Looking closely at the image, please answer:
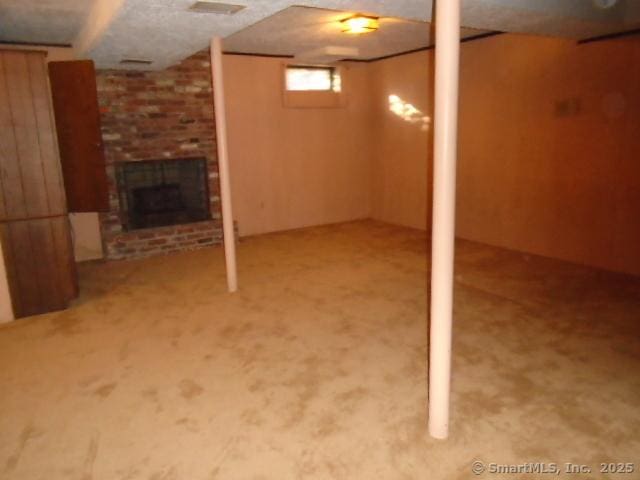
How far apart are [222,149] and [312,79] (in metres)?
3.21

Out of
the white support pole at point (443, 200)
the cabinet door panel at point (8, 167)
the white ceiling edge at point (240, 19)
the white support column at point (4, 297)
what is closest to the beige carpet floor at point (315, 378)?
the white support column at point (4, 297)

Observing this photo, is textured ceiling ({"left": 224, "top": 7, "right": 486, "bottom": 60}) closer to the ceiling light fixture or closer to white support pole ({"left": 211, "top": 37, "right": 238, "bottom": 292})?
the ceiling light fixture

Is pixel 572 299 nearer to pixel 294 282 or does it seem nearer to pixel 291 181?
pixel 294 282

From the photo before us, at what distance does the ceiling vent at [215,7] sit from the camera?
268cm

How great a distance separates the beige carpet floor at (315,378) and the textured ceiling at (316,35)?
241 cm

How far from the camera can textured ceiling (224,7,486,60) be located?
4151 mm

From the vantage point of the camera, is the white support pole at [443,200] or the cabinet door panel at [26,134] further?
the cabinet door panel at [26,134]

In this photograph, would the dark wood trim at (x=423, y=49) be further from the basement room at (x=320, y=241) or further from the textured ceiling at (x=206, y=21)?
the textured ceiling at (x=206, y=21)

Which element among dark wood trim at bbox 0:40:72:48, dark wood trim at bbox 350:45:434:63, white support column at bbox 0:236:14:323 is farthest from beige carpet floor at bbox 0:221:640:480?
dark wood trim at bbox 350:45:434:63

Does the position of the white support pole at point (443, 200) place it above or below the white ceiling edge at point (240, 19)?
below

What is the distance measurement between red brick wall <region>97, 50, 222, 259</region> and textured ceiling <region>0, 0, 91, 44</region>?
2.22 feet

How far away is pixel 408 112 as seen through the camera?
6.48 m

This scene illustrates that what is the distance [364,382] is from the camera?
2697mm

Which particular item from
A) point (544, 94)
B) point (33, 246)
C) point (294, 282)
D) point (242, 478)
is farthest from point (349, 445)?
point (544, 94)
